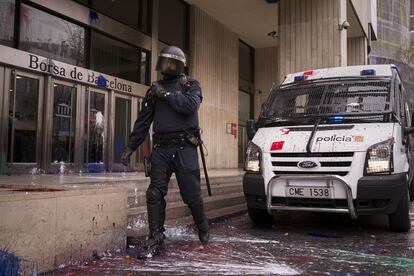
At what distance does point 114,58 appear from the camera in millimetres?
13195

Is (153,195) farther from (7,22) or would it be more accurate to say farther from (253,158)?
(7,22)

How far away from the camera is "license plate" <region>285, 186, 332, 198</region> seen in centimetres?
566

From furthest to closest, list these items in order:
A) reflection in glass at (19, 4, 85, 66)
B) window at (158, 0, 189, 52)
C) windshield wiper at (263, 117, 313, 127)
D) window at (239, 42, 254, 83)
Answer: window at (239, 42, 254, 83) → window at (158, 0, 189, 52) → reflection in glass at (19, 4, 85, 66) → windshield wiper at (263, 117, 313, 127)

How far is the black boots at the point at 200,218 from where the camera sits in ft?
16.2

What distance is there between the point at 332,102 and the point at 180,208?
106 inches

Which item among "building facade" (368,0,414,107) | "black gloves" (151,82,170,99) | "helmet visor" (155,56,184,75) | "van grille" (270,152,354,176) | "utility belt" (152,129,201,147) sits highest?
"building facade" (368,0,414,107)

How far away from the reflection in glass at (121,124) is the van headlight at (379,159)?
8609mm

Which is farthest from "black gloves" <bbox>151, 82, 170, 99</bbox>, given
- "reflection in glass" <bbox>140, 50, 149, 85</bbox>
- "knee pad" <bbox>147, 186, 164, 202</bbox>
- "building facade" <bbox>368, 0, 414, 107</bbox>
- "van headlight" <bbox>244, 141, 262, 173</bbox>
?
"building facade" <bbox>368, 0, 414, 107</bbox>

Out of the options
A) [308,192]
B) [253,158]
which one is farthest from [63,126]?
[308,192]

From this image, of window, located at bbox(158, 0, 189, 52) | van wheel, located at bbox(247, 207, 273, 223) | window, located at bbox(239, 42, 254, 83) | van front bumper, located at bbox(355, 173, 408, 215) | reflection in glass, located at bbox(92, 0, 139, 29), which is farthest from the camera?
window, located at bbox(239, 42, 254, 83)

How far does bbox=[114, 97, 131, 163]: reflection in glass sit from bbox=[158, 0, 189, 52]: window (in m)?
3.14

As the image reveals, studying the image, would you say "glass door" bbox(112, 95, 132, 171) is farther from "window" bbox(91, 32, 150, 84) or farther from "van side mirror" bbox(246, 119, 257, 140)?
"van side mirror" bbox(246, 119, 257, 140)

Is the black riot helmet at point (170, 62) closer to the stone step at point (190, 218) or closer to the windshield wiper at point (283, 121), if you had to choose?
the stone step at point (190, 218)

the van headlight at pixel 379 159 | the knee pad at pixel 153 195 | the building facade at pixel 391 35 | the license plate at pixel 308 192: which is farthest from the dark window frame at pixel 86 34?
the building facade at pixel 391 35
